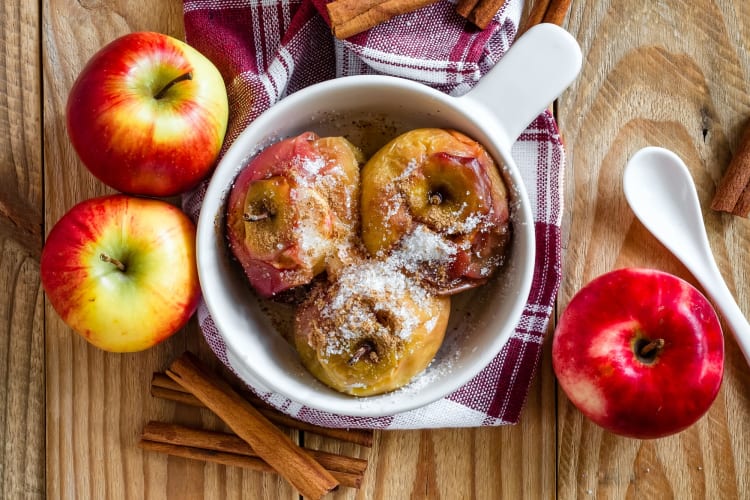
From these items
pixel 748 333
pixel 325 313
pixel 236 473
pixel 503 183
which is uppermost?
pixel 503 183

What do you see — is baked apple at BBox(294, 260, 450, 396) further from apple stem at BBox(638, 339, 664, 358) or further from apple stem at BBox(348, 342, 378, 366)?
apple stem at BBox(638, 339, 664, 358)

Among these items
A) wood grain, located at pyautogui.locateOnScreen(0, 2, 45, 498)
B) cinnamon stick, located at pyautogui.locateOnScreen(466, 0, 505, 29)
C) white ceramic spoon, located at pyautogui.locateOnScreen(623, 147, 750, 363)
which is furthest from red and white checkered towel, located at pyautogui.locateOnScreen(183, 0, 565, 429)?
wood grain, located at pyautogui.locateOnScreen(0, 2, 45, 498)

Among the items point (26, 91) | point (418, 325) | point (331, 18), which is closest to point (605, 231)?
point (418, 325)

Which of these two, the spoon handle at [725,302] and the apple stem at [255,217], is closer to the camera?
the apple stem at [255,217]

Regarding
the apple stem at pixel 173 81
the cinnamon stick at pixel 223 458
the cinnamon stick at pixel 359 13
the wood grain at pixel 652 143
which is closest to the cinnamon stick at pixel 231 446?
the cinnamon stick at pixel 223 458

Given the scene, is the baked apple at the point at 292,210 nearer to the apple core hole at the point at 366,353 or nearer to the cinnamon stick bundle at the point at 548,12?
the apple core hole at the point at 366,353

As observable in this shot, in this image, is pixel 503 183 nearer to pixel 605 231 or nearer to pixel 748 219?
pixel 605 231

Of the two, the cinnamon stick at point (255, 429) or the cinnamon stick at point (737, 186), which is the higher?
the cinnamon stick at point (737, 186)

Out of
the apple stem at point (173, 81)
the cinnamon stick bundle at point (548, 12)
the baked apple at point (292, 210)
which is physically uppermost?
the cinnamon stick bundle at point (548, 12)
